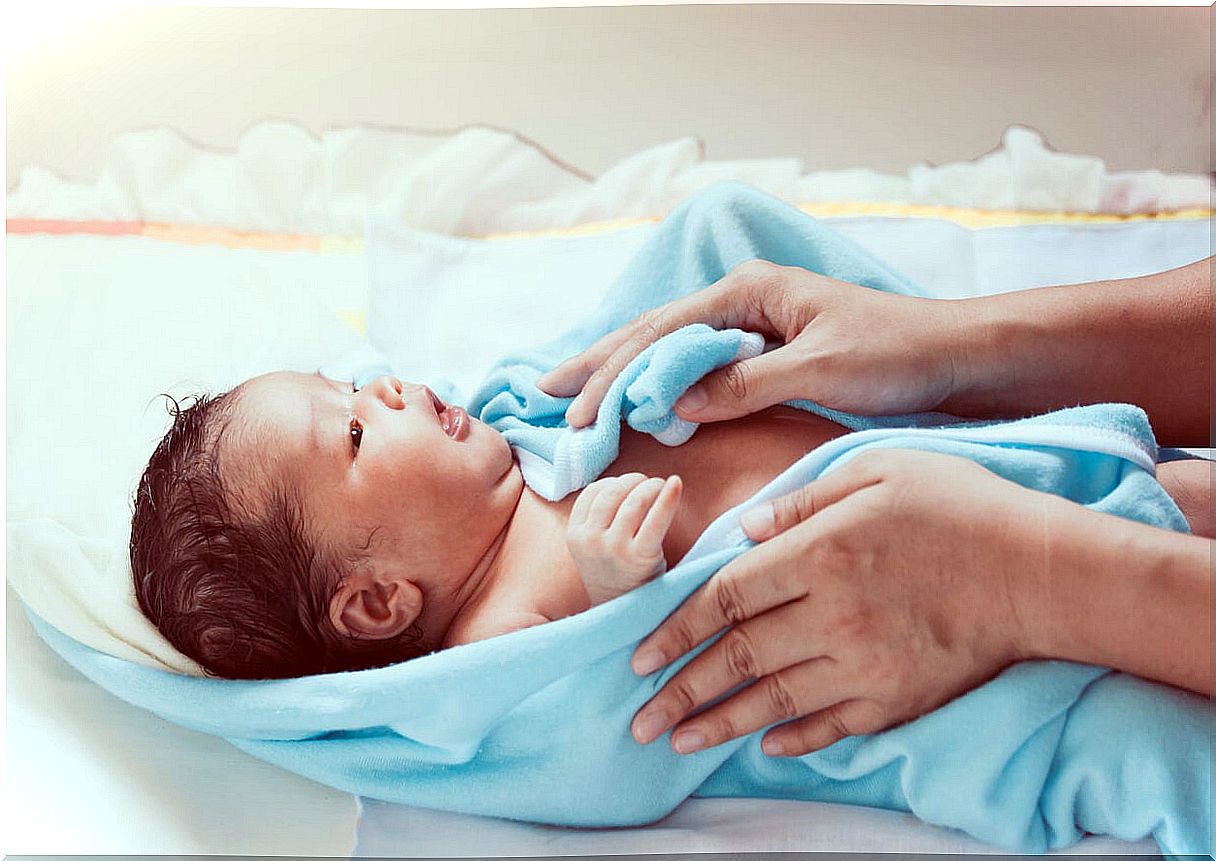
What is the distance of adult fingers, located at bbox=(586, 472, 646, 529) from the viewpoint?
76 cm

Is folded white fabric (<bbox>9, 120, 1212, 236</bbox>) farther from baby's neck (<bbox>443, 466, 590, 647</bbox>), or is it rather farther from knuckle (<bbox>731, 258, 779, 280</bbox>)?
baby's neck (<bbox>443, 466, 590, 647</bbox>)

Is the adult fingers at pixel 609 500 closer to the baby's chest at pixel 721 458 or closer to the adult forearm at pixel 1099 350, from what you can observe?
the baby's chest at pixel 721 458


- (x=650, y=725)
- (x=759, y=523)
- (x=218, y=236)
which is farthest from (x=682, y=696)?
(x=218, y=236)

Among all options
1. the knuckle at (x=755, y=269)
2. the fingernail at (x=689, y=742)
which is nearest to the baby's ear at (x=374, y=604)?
the fingernail at (x=689, y=742)

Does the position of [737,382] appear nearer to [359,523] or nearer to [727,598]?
[727,598]

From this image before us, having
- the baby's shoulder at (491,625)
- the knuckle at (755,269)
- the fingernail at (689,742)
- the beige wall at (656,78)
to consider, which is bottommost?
the fingernail at (689,742)

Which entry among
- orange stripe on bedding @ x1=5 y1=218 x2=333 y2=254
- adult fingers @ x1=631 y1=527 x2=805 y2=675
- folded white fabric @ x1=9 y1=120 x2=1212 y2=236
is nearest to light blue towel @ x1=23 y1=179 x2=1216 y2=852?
A: adult fingers @ x1=631 y1=527 x2=805 y2=675

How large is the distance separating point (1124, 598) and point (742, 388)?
304mm

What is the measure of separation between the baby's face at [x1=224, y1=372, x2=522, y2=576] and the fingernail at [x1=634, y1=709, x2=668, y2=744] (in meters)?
0.19

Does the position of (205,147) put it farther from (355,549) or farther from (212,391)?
(355,549)

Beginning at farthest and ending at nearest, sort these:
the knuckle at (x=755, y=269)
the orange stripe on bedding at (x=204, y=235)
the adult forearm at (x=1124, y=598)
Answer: the orange stripe on bedding at (x=204, y=235) < the knuckle at (x=755, y=269) < the adult forearm at (x=1124, y=598)

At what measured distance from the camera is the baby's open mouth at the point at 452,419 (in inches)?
34.7

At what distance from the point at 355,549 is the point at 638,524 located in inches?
9.0

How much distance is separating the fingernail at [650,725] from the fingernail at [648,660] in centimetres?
3
